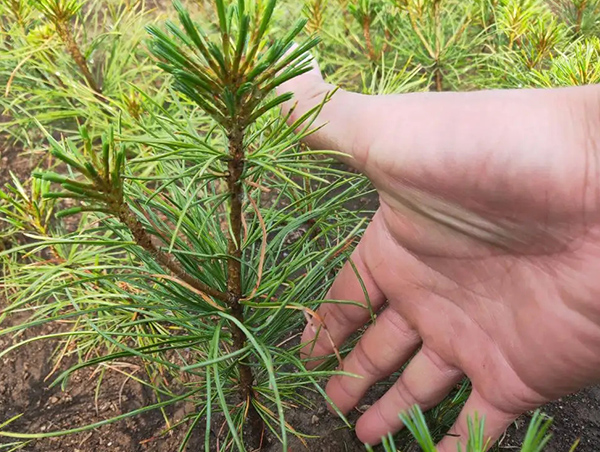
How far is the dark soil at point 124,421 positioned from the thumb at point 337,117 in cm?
43

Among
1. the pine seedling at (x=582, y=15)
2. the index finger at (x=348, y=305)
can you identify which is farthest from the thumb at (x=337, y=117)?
the pine seedling at (x=582, y=15)

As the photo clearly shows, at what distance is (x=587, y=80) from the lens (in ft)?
2.38

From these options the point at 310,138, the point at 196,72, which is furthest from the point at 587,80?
the point at 196,72

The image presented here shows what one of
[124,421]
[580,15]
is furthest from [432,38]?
[124,421]

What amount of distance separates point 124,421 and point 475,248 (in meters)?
0.61

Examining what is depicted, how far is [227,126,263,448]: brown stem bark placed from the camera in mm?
391

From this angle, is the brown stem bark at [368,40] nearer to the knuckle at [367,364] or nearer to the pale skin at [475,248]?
the pale skin at [475,248]

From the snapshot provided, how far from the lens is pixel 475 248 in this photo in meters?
0.61

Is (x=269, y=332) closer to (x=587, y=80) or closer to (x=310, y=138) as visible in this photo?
(x=310, y=138)

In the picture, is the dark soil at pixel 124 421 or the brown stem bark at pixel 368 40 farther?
the brown stem bark at pixel 368 40

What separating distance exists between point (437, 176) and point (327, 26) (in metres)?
0.77

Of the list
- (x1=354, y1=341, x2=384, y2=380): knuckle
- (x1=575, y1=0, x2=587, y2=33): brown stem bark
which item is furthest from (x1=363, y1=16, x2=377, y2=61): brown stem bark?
(x1=354, y1=341, x2=384, y2=380): knuckle

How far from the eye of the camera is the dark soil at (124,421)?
2.48 ft

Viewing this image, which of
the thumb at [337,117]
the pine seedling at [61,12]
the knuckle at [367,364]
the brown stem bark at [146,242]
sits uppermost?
the pine seedling at [61,12]
